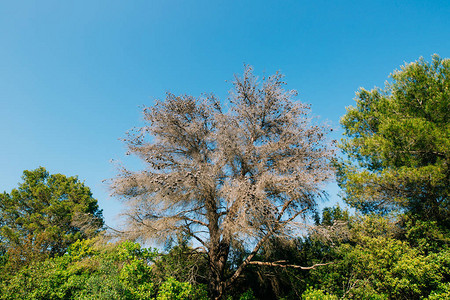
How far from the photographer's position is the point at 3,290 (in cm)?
738

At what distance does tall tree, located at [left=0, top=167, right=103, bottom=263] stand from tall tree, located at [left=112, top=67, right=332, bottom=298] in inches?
555

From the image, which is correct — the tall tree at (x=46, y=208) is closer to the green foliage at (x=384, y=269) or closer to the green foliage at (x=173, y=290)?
the green foliage at (x=173, y=290)

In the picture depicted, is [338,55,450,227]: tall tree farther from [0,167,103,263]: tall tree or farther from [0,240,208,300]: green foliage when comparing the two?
[0,167,103,263]: tall tree

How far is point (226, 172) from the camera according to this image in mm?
9164

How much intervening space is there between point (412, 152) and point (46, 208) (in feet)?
88.2

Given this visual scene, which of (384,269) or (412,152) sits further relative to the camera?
(412,152)

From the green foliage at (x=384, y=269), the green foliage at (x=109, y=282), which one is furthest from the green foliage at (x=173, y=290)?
the green foliage at (x=384, y=269)

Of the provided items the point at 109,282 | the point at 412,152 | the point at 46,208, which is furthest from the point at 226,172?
the point at 46,208

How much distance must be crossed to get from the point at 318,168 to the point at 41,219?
77.7 feet

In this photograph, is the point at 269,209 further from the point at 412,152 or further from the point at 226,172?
the point at 412,152

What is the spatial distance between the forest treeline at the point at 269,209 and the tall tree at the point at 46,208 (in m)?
11.7

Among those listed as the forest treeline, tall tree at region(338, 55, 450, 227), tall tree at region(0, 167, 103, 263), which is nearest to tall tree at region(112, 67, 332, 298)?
the forest treeline

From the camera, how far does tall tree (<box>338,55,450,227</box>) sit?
28.7ft

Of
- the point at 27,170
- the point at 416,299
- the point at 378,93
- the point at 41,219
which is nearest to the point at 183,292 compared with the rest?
the point at 416,299
